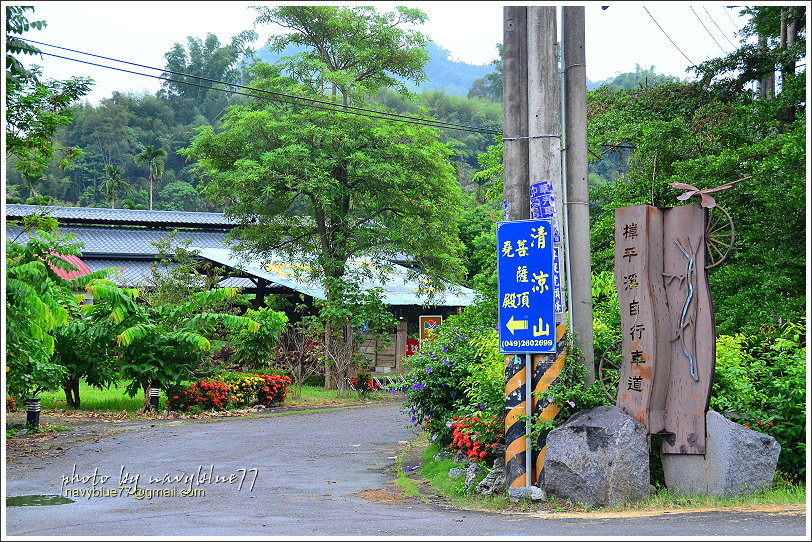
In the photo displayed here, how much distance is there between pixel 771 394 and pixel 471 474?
3462 millimetres

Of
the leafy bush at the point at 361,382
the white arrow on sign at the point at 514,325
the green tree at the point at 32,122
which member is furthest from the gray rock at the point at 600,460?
the leafy bush at the point at 361,382

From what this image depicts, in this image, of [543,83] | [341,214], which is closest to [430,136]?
[341,214]

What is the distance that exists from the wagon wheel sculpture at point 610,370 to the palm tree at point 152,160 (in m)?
Answer: 49.0

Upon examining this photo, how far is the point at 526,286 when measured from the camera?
9234 mm

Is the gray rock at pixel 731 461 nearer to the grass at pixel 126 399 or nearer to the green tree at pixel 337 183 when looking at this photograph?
the grass at pixel 126 399

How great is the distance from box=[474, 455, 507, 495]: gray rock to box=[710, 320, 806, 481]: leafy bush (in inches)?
96.0

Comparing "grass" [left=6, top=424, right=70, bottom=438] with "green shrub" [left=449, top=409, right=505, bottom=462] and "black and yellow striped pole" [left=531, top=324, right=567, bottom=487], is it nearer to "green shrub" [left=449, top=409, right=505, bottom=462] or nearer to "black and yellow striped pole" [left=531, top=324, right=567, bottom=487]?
"green shrub" [left=449, top=409, right=505, bottom=462]

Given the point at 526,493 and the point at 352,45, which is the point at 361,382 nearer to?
the point at 352,45

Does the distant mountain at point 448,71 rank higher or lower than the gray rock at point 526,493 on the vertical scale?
higher

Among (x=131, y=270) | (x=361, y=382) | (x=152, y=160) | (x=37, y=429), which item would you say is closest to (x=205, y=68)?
(x=152, y=160)

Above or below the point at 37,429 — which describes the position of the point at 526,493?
above

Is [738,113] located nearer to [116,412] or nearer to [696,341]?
[696,341]

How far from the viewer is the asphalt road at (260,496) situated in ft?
24.5

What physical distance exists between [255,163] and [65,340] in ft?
26.1
